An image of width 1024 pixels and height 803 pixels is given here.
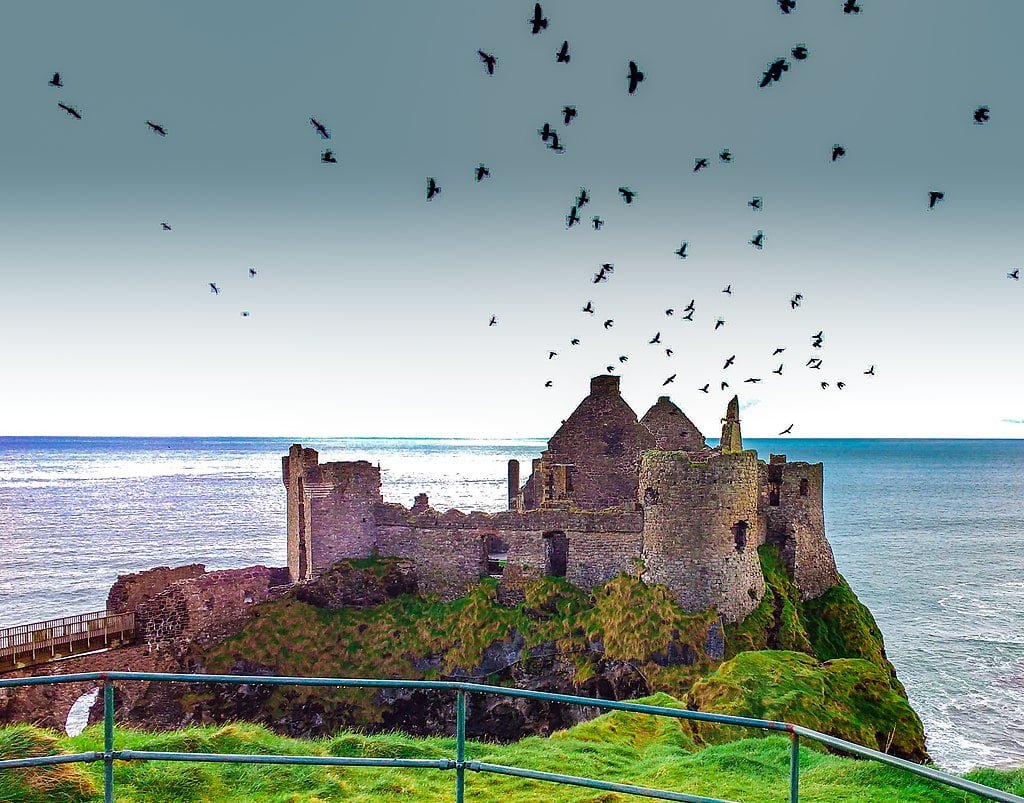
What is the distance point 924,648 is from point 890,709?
29.2m

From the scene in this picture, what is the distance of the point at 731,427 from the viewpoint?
103 feet

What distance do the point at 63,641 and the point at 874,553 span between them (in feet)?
218

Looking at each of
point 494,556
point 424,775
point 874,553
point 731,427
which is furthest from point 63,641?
point 874,553

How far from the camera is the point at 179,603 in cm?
2589

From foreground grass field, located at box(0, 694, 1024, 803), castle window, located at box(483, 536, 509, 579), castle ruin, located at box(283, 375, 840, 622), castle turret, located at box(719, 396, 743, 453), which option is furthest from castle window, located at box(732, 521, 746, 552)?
foreground grass field, located at box(0, 694, 1024, 803)

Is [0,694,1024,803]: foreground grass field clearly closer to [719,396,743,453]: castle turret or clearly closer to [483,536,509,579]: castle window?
[483,536,509,579]: castle window

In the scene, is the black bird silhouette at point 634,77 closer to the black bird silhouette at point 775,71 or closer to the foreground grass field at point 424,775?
the black bird silhouette at point 775,71

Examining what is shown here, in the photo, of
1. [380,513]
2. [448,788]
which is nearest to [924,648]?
[380,513]

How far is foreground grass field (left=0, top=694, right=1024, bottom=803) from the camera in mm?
9492

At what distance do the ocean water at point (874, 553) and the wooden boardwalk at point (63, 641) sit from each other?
69.0 ft

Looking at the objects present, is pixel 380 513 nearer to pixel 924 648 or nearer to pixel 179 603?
pixel 179 603

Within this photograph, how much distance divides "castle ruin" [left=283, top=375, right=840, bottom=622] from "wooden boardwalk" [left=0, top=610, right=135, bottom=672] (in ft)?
21.4

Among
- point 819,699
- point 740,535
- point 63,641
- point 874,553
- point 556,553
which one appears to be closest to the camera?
point 819,699

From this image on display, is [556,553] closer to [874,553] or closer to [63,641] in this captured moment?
[63,641]
